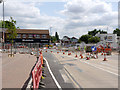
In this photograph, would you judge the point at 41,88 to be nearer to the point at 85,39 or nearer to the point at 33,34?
the point at 33,34

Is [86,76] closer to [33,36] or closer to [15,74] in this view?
[15,74]

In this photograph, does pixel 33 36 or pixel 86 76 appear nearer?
pixel 86 76

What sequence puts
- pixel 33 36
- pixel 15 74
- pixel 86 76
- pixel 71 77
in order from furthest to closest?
pixel 33 36 < pixel 15 74 < pixel 86 76 < pixel 71 77

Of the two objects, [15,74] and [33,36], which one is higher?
[33,36]

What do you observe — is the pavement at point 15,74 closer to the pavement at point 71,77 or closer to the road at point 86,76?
the pavement at point 71,77

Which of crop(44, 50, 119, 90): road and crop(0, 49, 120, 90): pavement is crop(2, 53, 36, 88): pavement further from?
crop(44, 50, 119, 90): road

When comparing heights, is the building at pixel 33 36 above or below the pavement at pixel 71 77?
above

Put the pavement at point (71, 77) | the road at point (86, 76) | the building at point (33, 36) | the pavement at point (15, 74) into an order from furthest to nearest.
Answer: the building at point (33, 36)
the pavement at point (15, 74)
the road at point (86, 76)
the pavement at point (71, 77)

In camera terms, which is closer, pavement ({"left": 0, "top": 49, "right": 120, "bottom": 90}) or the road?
pavement ({"left": 0, "top": 49, "right": 120, "bottom": 90})

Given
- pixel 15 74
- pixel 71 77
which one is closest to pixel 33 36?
pixel 15 74

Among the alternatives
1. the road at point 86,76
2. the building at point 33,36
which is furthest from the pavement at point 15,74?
the building at point 33,36

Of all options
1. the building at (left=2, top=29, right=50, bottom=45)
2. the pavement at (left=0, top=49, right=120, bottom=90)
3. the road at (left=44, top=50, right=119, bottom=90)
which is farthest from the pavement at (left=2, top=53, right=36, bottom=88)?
the building at (left=2, top=29, right=50, bottom=45)

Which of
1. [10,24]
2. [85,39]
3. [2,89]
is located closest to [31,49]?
[10,24]

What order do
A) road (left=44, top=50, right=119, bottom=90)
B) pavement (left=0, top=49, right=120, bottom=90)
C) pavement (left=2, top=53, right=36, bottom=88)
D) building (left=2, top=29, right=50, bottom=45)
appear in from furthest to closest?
building (left=2, top=29, right=50, bottom=45), pavement (left=2, top=53, right=36, bottom=88), road (left=44, top=50, right=119, bottom=90), pavement (left=0, top=49, right=120, bottom=90)
